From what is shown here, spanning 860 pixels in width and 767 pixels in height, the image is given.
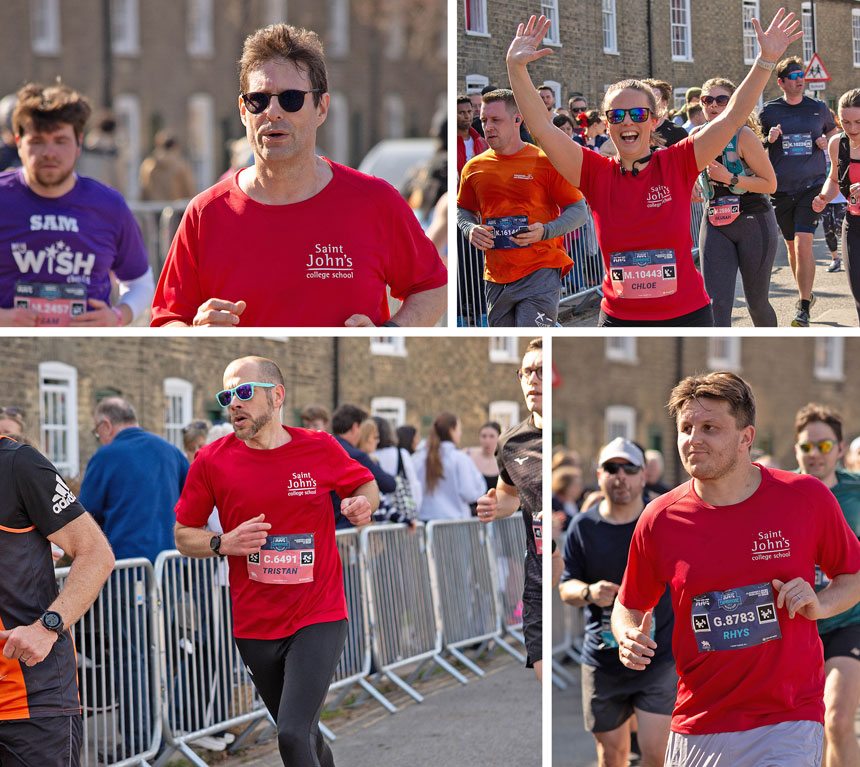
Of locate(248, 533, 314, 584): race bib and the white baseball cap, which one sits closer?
locate(248, 533, 314, 584): race bib

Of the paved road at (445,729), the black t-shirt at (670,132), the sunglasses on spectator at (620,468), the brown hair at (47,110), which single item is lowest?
the paved road at (445,729)

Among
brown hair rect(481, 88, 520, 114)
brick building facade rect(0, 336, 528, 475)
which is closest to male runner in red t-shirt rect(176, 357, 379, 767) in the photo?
brown hair rect(481, 88, 520, 114)

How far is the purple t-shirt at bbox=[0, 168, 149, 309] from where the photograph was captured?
20.8ft

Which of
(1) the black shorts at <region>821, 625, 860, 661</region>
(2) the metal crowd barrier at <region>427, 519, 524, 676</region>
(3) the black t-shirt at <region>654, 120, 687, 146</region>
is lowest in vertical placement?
(2) the metal crowd barrier at <region>427, 519, 524, 676</region>

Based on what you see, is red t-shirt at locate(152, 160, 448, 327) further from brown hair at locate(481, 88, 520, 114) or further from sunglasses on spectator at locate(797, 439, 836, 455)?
sunglasses on spectator at locate(797, 439, 836, 455)

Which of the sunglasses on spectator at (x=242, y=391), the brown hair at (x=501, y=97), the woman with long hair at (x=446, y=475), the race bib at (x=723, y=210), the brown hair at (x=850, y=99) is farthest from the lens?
the woman with long hair at (x=446, y=475)

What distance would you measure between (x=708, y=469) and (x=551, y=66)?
245cm

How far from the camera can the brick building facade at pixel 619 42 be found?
261 inches

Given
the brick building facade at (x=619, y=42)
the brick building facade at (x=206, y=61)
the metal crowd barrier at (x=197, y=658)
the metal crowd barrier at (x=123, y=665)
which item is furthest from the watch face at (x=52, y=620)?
the brick building facade at (x=206, y=61)

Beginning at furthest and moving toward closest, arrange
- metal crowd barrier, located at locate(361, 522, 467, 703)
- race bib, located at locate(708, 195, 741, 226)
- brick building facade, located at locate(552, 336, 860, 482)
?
brick building facade, located at locate(552, 336, 860, 482)
metal crowd barrier, located at locate(361, 522, 467, 703)
race bib, located at locate(708, 195, 741, 226)

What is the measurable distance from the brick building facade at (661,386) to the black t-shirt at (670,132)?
1523 centimetres

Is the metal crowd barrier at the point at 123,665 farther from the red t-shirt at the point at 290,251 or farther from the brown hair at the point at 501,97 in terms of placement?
the brown hair at the point at 501,97

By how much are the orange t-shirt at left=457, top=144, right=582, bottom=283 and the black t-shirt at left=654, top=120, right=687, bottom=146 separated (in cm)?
52

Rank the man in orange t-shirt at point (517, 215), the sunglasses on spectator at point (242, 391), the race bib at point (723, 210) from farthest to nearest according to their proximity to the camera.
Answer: the race bib at point (723, 210) < the man in orange t-shirt at point (517, 215) < the sunglasses on spectator at point (242, 391)
